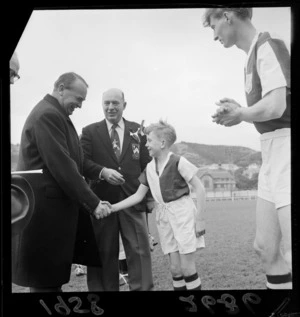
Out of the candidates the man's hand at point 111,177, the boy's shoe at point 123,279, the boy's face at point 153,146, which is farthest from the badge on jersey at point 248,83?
the boy's shoe at point 123,279

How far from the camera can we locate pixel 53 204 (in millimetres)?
3941

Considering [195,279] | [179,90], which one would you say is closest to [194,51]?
[179,90]

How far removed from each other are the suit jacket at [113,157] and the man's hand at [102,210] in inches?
1.4

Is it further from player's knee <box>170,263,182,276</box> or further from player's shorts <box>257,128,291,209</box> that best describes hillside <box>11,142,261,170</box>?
player's knee <box>170,263,182,276</box>

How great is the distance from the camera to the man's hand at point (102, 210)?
Result: 156 inches

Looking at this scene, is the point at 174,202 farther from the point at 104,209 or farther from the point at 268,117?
the point at 268,117

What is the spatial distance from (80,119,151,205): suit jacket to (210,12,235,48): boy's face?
85 centimetres

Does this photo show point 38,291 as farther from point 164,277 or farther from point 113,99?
point 113,99

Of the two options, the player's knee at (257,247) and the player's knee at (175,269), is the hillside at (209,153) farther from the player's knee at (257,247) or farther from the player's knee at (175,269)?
the player's knee at (175,269)

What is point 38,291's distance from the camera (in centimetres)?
398

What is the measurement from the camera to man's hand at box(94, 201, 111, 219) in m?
3.96

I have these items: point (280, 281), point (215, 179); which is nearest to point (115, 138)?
point (215, 179)

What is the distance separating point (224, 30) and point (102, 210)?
1.52m

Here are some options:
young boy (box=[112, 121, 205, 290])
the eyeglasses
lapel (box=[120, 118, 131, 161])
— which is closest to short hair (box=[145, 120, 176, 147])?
young boy (box=[112, 121, 205, 290])
